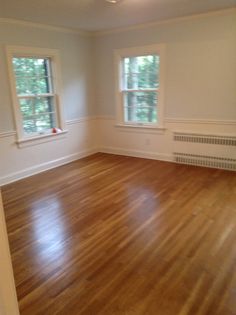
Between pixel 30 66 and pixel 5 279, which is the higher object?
pixel 30 66

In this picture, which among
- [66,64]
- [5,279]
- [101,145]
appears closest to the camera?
[5,279]

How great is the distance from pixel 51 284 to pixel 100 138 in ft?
13.1

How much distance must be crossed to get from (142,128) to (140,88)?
2.45 feet

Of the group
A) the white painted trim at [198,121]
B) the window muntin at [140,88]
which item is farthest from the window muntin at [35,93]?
the white painted trim at [198,121]

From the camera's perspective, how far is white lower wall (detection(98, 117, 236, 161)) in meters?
4.17

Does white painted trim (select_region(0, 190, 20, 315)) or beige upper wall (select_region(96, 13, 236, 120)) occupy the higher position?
beige upper wall (select_region(96, 13, 236, 120))

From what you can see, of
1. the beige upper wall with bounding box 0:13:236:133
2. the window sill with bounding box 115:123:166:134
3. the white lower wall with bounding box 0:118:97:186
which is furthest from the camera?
the window sill with bounding box 115:123:166:134

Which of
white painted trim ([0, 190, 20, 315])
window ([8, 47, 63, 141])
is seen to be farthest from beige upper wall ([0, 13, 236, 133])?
white painted trim ([0, 190, 20, 315])

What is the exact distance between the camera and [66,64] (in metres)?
4.73

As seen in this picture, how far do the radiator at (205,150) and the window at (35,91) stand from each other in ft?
7.25

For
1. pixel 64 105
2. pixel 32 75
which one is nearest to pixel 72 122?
pixel 64 105

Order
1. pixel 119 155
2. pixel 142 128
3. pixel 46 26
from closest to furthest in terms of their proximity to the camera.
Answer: pixel 46 26 → pixel 142 128 → pixel 119 155

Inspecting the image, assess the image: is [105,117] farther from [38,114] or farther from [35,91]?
[35,91]

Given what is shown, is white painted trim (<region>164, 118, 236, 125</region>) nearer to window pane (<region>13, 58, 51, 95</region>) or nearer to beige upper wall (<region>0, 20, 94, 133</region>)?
beige upper wall (<region>0, 20, 94, 133</region>)
